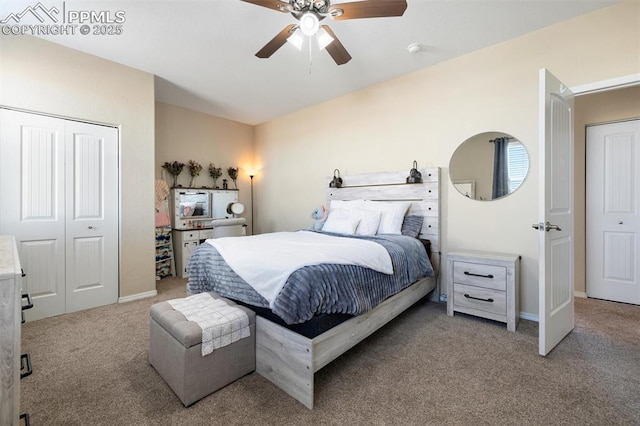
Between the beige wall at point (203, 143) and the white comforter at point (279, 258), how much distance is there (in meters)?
2.85

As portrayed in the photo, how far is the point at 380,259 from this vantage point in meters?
2.23

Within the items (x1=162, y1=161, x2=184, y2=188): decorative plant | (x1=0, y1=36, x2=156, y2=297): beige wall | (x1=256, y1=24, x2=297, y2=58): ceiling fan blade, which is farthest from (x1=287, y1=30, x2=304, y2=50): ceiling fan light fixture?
(x1=162, y1=161, x2=184, y2=188): decorative plant

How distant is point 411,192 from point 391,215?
43 centimetres

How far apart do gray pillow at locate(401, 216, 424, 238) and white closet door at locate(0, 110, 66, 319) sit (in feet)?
12.2

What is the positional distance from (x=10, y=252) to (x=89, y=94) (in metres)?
2.46

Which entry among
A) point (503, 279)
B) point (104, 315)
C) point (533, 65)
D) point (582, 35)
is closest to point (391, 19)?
point (533, 65)

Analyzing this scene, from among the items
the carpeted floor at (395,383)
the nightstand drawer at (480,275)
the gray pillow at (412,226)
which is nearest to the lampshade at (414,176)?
the gray pillow at (412,226)

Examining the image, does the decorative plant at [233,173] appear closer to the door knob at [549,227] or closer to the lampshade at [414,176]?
the lampshade at [414,176]

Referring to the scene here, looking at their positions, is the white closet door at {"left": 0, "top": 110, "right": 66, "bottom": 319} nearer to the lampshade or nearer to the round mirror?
the lampshade

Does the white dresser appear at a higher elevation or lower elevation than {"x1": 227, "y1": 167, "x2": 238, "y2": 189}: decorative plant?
lower

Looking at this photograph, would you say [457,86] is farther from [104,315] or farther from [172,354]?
[104,315]

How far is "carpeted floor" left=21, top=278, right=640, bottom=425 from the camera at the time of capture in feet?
4.92

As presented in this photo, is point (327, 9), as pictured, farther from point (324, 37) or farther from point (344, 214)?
point (344, 214)

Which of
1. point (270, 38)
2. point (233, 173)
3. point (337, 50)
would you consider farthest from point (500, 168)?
point (233, 173)
